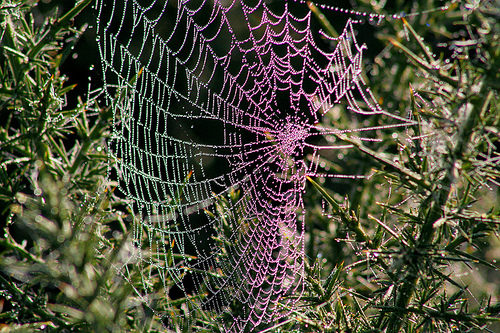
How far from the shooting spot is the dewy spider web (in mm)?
952

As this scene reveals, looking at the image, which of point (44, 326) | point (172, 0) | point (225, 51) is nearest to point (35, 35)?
point (44, 326)

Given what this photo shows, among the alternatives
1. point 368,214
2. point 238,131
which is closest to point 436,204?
point 368,214

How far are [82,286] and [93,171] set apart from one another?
0.45m

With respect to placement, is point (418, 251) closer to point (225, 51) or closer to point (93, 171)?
point (93, 171)

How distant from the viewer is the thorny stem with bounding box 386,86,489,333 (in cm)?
37

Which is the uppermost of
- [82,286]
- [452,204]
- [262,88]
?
[262,88]

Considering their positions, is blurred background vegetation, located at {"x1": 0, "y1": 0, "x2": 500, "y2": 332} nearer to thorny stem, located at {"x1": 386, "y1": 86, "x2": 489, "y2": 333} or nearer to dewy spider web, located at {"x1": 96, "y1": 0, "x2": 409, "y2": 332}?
thorny stem, located at {"x1": 386, "y1": 86, "x2": 489, "y2": 333}

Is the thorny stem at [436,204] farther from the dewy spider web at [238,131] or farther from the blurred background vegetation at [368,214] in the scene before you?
the dewy spider web at [238,131]

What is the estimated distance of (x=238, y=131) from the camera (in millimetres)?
1473

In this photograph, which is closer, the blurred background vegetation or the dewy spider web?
the blurred background vegetation

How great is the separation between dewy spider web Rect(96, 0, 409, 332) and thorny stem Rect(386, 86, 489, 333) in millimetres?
352

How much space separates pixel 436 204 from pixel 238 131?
1093 millimetres

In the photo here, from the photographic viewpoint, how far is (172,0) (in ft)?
6.43

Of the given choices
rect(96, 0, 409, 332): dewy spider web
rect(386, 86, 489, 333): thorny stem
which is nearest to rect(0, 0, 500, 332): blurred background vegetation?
rect(386, 86, 489, 333): thorny stem
